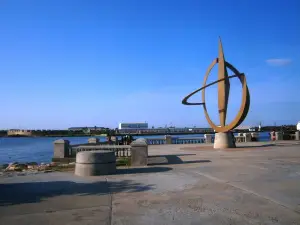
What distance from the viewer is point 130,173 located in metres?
10.1

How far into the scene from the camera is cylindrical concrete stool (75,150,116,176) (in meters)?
9.65

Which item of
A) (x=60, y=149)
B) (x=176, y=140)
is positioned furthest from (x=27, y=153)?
(x=60, y=149)

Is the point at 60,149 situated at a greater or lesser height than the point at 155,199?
greater

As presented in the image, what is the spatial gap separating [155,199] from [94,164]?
3.75 metres

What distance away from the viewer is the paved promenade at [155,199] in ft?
16.6

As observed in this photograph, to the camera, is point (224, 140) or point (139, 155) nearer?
point (139, 155)

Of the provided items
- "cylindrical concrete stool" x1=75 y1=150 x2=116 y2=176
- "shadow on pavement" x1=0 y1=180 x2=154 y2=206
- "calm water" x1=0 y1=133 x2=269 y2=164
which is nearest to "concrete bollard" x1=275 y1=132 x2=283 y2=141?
"calm water" x1=0 y1=133 x2=269 y2=164

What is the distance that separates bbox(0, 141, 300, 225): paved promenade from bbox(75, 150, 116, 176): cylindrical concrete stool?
0.43 meters

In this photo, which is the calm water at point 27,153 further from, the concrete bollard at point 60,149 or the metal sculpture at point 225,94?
the metal sculpture at point 225,94

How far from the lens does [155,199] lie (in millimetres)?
6391

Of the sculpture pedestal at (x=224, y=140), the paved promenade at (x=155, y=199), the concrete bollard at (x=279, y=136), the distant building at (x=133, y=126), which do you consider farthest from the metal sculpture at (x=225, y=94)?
the distant building at (x=133, y=126)

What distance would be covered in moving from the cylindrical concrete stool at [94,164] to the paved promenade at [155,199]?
43 centimetres

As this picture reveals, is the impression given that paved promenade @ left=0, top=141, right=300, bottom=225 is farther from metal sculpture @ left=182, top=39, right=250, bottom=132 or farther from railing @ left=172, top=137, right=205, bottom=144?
railing @ left=172, top=137, right=205, bottom=144

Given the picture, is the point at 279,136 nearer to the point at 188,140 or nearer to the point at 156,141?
the point at 188,140
